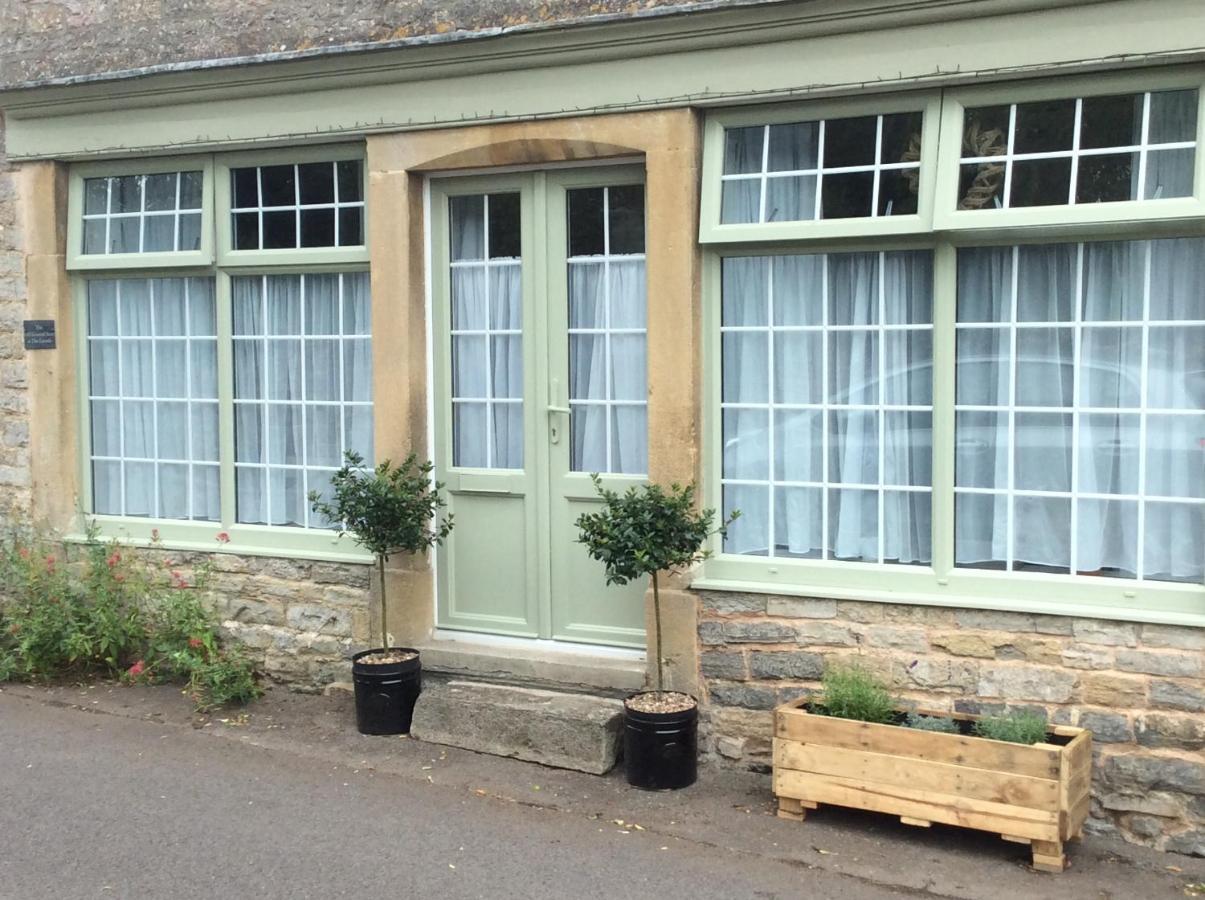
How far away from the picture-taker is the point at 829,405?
6145mm

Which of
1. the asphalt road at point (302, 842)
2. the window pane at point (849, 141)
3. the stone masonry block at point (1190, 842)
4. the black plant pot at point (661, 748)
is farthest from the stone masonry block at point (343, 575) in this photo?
the stone masonry block at point (1190, 842)

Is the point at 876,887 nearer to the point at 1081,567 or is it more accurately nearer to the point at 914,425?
the point at 1081,567

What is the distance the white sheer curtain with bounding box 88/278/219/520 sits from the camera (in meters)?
7.82

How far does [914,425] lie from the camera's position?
598 centimetres

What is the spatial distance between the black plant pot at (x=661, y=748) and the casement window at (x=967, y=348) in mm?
746

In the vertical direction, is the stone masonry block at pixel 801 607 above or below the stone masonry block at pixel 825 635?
above

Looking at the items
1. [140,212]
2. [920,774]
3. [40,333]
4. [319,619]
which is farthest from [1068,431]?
[40,333]

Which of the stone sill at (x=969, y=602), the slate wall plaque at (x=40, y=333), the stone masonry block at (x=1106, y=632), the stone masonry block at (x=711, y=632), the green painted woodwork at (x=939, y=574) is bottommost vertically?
the stone masonry block at (x=711, y=632)

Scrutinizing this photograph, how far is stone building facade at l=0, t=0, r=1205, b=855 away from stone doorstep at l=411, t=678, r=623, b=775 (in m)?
0.26

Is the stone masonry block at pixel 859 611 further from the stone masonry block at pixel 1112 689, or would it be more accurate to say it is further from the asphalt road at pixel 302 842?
the asphalt road at pixel 302 842

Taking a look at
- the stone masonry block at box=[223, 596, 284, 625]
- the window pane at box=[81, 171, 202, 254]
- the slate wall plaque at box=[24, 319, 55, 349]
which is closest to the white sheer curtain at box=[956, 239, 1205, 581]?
the stone masonry block at box=[223, 596, 284, 625]

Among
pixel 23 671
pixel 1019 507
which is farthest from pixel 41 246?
pixel 1019 507

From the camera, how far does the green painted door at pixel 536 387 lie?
6664 millimetres

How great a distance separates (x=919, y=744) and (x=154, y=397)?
5019 mm
